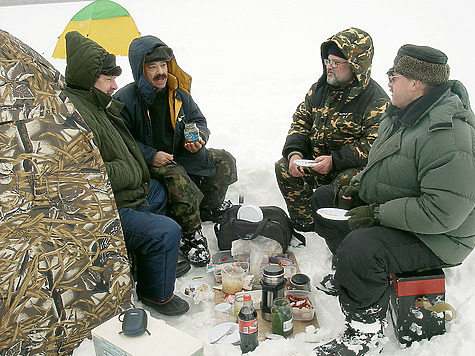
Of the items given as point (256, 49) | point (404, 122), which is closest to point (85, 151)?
point (404, 122)

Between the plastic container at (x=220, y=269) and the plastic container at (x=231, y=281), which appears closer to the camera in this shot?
the plastic container at (x=231, y=281)

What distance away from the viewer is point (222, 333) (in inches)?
113

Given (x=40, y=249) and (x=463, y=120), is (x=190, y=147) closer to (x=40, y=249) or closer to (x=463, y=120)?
(x=40, y=249)

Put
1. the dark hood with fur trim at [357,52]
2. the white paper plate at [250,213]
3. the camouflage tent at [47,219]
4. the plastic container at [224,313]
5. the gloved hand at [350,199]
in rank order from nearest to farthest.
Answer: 1. the camouflage tent at [47,219]
2. the plastic container at [224,313]
3. the gloved hand at [350,199]
4. the dark hood with fur trim at [357,52]
5. the white paper plate at [250,213]

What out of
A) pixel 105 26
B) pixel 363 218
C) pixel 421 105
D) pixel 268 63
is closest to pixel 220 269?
pixel 363 218

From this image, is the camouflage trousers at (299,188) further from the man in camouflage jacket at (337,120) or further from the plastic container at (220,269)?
the plastic container at (220,269)

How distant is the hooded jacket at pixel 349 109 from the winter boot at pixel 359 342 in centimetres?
147

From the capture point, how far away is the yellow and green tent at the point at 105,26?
6488 millimetres

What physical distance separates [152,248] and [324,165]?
5.05 feet

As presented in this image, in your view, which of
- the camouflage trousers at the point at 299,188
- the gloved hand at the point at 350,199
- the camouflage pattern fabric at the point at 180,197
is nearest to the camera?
the gloved hand at the point at 350,199

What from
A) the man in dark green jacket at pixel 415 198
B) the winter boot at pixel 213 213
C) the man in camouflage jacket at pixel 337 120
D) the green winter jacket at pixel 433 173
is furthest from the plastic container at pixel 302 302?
the winter boot at pixel 213 213

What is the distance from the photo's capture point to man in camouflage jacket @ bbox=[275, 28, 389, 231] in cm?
365

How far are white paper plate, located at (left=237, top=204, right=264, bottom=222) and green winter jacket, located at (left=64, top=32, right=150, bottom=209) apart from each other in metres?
1.00

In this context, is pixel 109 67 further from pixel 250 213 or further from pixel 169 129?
pixel 250 213
